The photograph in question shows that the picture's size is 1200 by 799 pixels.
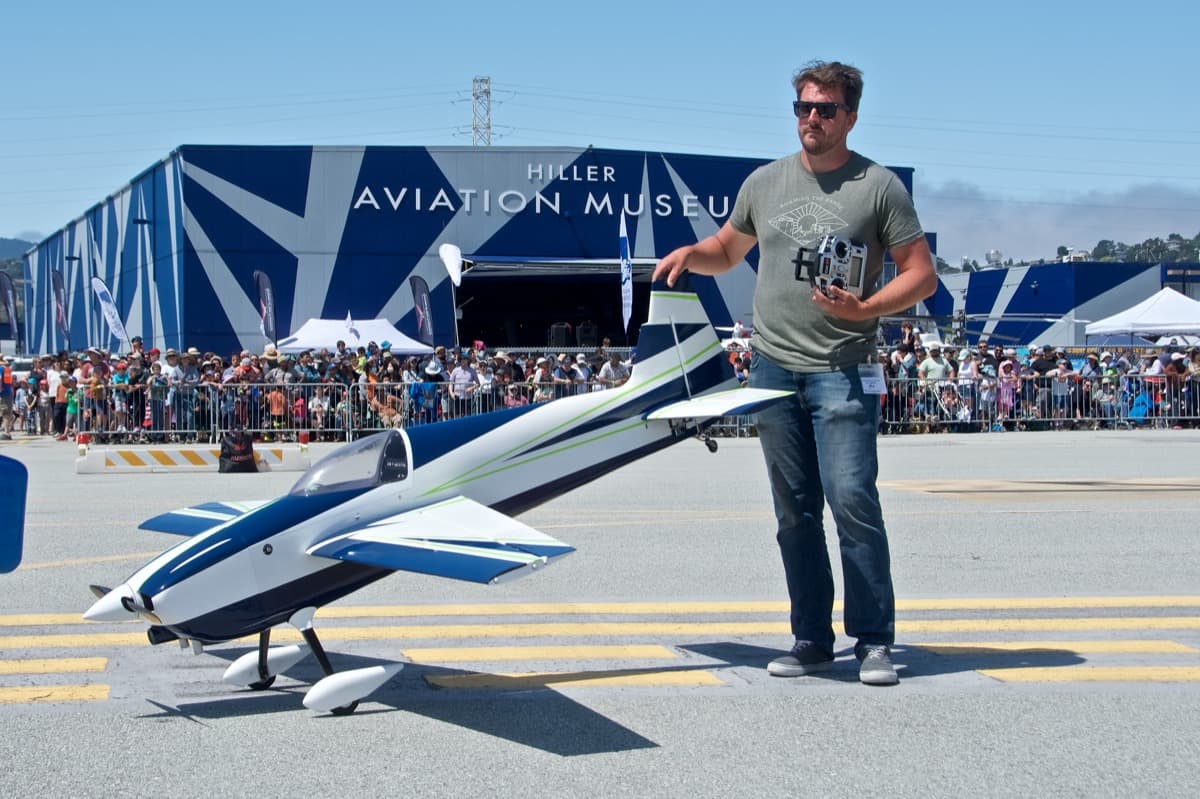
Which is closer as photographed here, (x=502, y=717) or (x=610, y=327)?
(x=502, y=717)

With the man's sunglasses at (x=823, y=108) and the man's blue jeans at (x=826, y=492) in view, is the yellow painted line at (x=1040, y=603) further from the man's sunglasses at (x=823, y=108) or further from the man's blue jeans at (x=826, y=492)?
the man's sunglasses at (x=823, y=108)

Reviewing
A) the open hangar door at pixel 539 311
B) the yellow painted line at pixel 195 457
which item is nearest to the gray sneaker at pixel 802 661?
the yellow painted line at pixel 195 457

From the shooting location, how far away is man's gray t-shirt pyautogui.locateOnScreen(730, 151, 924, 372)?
5.76 m

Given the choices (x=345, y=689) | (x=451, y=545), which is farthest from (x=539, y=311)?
(x=345, y=689)

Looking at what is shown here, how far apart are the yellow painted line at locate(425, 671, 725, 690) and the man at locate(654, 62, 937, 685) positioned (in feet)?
1.21

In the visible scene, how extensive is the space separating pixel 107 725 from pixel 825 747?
2.68 meters

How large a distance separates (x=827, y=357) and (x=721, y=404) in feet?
3.13

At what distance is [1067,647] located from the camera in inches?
253

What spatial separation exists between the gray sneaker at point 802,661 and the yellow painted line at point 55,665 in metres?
3.00

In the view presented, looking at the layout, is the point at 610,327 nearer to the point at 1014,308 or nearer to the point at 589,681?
the point at 1014,308

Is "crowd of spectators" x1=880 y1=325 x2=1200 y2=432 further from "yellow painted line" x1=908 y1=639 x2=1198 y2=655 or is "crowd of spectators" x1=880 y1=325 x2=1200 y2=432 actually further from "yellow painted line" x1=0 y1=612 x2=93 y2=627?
"yellow painted line" x1=0 y1=612 x2=93 y2=627

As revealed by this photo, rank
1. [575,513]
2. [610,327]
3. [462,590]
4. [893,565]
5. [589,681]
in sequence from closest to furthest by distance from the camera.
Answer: [589,681] → [462,590] → [893,565] → [575,513] → [610,327]

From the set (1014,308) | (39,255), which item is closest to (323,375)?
(1014,308)

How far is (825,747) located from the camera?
476 centimetres
